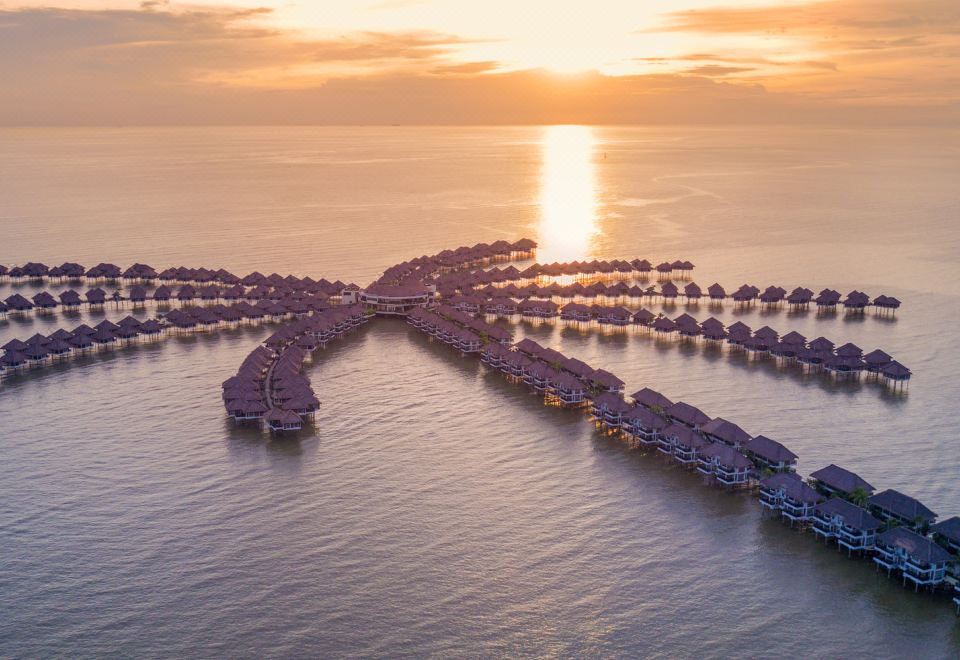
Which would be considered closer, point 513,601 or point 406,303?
point 513,601

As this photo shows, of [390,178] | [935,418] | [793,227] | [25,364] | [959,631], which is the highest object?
[390,178]

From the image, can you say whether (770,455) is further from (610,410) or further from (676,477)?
(610,410)

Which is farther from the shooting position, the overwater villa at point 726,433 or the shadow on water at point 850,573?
the overwater villa at point 726,433

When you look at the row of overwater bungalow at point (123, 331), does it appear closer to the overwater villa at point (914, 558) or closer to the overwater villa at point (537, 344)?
the overwater villa at point (537, 344)

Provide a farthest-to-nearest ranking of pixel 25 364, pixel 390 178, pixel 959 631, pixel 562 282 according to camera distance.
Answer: pixel 390 178 → pixel 562 282 → pixel 25 364 → pixel 959 631

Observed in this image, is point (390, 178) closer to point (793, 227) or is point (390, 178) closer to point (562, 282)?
point (793, 227)

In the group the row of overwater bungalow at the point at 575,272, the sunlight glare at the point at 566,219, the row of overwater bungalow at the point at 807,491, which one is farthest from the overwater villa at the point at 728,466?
the sunlight glare at the point at 566,219

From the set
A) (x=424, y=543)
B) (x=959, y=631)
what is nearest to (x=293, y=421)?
(x=424, y=543)

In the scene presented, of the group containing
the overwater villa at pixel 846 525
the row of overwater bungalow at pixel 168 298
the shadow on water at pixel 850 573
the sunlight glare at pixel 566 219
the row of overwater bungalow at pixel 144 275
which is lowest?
the shadow on water at pixel 850 573

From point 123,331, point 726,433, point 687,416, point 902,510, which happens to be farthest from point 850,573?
point 123,331
